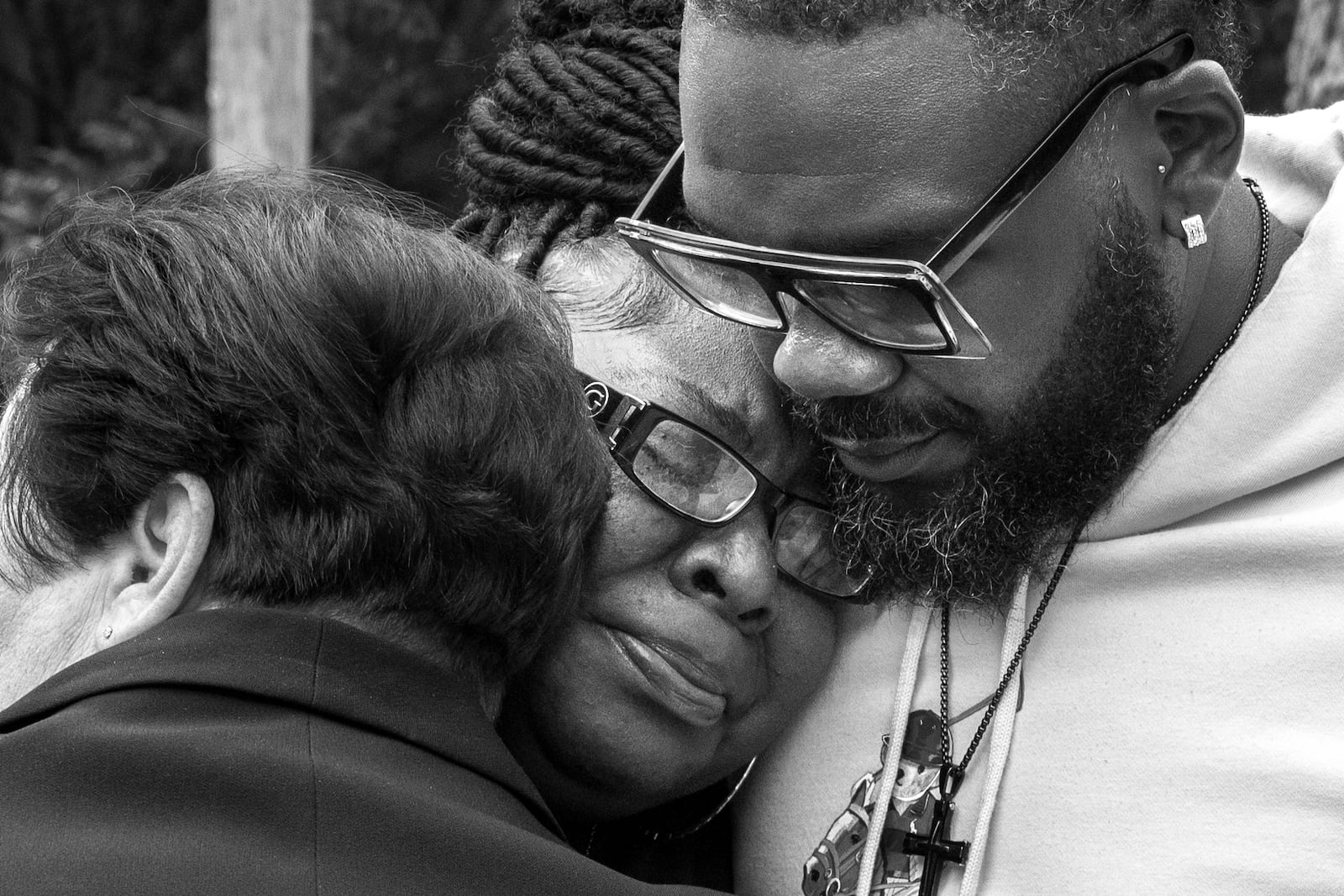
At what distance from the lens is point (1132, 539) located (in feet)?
7.09

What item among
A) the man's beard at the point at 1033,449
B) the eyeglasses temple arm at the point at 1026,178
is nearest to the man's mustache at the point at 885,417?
the man's beard at the point at 1033,449

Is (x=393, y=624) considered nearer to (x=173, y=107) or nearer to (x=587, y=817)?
(x=587, y=817)

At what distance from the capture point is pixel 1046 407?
2.12 m

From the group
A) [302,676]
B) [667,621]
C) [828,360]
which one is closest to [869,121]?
[828,360]

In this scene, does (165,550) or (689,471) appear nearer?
(165,550)

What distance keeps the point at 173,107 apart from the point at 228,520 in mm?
11511

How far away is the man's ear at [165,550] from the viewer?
1593 mm

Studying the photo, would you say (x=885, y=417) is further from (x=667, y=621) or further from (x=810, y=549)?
(x=667, y=621)

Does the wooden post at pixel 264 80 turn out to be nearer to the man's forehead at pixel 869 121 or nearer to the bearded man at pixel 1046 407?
the bearded man at pixel 1046 407

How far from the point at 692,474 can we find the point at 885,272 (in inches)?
17.0

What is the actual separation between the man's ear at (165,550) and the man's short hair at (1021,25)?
3.00 feet

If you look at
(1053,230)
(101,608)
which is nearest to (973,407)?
(1053,230)

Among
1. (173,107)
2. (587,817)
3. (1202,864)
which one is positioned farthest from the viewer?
(173,107)

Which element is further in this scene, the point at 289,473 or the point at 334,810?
the point at 289,473
